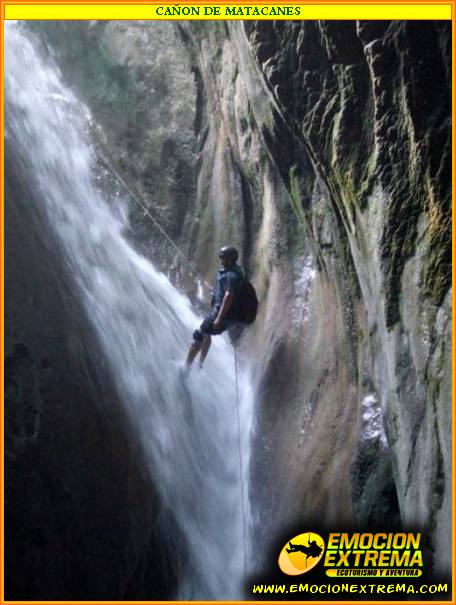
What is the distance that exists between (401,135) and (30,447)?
336 centimetres

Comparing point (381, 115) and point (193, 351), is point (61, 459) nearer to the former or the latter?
point (193, 351)

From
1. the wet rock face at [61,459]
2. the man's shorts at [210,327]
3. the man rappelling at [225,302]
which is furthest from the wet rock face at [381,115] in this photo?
the wet rock face at [61,459]

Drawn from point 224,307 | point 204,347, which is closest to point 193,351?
point 204,347

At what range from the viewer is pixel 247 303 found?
7.00 m

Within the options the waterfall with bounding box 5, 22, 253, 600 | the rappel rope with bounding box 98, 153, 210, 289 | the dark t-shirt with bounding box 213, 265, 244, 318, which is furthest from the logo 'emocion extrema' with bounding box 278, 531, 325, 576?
the rappel rope with bounding box 98, 153, 210, 289

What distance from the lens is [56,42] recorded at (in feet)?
35.4

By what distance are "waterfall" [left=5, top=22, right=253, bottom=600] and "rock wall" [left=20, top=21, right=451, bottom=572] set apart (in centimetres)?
40

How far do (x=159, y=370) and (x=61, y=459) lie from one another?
1.94 metres

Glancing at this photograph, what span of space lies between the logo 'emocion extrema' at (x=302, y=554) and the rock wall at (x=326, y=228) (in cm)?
61

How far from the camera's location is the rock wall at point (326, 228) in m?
3.95

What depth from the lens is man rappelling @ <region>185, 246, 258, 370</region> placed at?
21.8 feet

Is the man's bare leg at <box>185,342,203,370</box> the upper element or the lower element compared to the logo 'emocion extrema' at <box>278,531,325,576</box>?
upper

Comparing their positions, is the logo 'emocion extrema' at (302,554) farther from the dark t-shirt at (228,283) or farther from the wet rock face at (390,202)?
the dark t-shirt at (228,283)

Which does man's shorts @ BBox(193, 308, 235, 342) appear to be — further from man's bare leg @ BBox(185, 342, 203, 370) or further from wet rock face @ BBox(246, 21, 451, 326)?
wet rock face @ BBox(246, 21, 451, 326)
